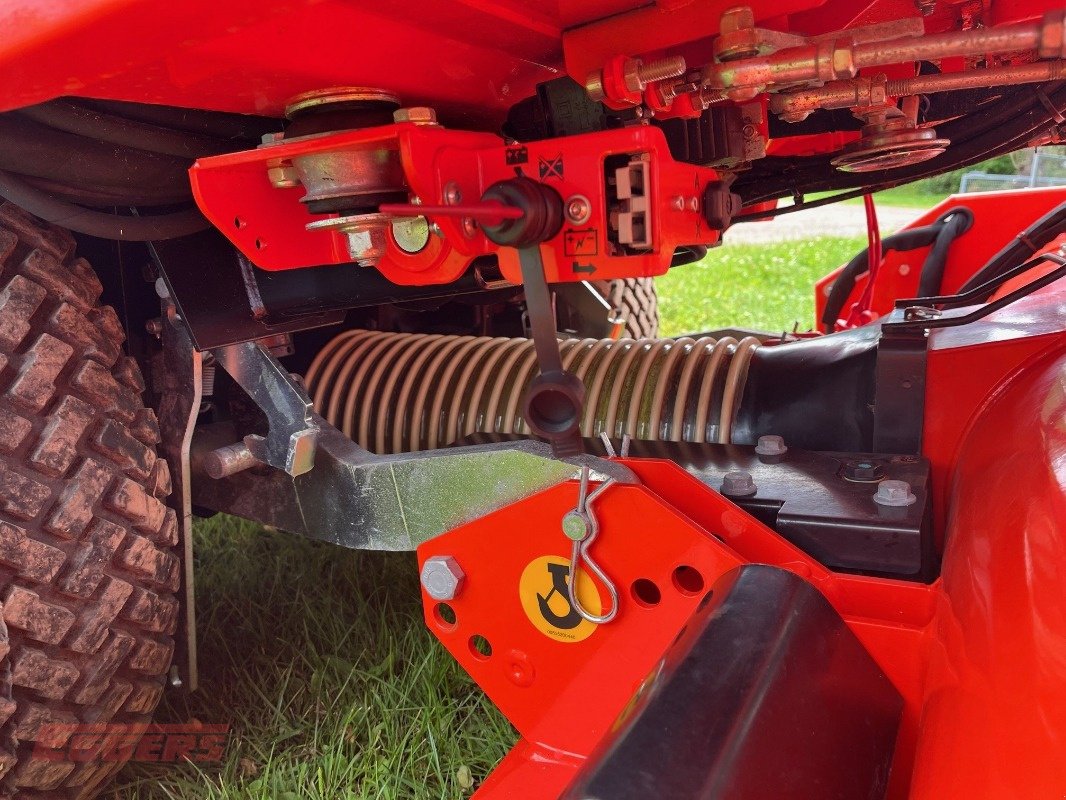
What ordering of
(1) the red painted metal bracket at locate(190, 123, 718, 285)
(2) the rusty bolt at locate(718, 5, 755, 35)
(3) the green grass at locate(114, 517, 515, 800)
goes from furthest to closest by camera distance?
1. (3) the green grass at locate(114, 517, 515, 800)
2. (1) the red painted metal bracket at locate(190, 123, 718, 285)
3. (2) the rusty bolt at locate(718, 5, 755, 35)

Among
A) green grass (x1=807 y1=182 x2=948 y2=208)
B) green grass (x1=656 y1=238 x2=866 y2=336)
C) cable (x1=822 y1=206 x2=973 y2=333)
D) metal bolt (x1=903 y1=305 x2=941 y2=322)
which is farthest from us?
green grass (x1=807 y1=182 x2=948 y2=208)

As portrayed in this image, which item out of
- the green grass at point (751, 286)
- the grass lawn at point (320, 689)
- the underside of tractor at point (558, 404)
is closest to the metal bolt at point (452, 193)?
the underside of tractor at point (558, 404)

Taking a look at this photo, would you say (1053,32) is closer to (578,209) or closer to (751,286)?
(578,209)

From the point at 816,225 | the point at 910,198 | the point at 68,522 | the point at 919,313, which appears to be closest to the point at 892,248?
the point at 919,313

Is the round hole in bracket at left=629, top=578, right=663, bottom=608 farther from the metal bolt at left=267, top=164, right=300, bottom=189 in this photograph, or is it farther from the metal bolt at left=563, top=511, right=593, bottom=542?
the metal bolt at left=267, top=164, right=300, bottom=189

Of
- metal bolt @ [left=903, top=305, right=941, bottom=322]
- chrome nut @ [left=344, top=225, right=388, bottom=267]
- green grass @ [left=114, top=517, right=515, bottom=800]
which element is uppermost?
chrome nut @ [left=344, top=225, right=388, bottom=267]

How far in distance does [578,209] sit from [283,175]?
0.41 metres

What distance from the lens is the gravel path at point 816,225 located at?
27.2ft

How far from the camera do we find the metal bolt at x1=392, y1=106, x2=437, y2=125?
1.06 meters

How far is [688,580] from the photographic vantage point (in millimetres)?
1090

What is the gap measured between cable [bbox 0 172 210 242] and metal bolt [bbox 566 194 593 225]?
2.26 feet

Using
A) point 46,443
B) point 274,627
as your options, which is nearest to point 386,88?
point 46,443

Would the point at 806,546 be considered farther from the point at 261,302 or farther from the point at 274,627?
the point at 274,627

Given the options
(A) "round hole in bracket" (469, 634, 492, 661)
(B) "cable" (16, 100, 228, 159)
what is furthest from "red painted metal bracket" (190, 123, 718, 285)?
(A) "round hole in bracket" (469, 634, 492, 661)
